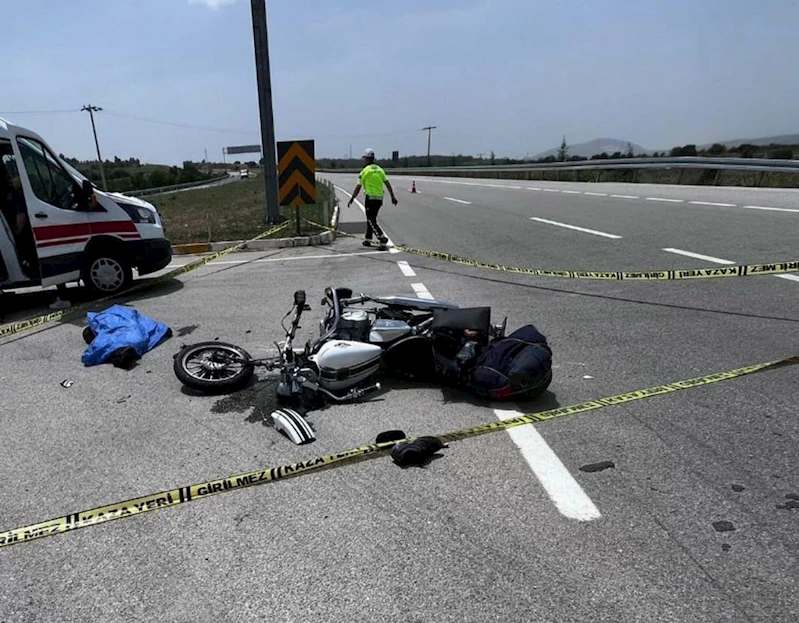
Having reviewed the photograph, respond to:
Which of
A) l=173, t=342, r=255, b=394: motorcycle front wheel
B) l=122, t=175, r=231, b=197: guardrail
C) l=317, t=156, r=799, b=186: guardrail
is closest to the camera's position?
l=173, t=342, r=255, b=394: motorcycle front wheel

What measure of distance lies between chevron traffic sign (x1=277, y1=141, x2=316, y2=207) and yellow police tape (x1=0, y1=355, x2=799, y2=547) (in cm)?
1030

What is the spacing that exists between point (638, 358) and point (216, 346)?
12.1 ft

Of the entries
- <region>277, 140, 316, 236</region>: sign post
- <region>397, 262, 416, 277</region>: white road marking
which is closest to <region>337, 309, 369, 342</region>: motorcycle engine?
<region>397, 262, 416, 277</region>: white road marking

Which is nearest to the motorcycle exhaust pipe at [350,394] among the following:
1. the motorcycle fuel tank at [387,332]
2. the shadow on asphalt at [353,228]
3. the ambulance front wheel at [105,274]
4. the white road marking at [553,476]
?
the motorcycle fuel tank at [387,332]

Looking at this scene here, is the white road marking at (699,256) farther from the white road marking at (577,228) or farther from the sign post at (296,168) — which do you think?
the sign post at (296,168)

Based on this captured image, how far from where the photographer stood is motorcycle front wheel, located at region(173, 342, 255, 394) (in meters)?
4.34

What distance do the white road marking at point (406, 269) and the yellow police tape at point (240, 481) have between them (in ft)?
16.2

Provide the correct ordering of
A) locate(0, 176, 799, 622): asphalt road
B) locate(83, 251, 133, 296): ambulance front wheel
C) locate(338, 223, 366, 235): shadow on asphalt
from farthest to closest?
1. locate(338, 223, 366, 235): shadow on asphalt
2. locate(83, 251, 133, 296): ambulance front wheel
3. locate(0, 176, 799, 622): asphalt road

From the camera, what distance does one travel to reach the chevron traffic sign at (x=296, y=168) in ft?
42.4

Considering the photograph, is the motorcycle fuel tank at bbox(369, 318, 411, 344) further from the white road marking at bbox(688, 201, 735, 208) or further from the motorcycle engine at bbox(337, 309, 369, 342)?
the white road marking at bbox(688, 201, 735, 208)

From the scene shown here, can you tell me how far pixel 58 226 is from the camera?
735 centimetres

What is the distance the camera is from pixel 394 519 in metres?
→ 2.74

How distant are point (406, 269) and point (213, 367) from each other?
4938 millimetres

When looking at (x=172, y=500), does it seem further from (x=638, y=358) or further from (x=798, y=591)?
(x=638, y=358)
